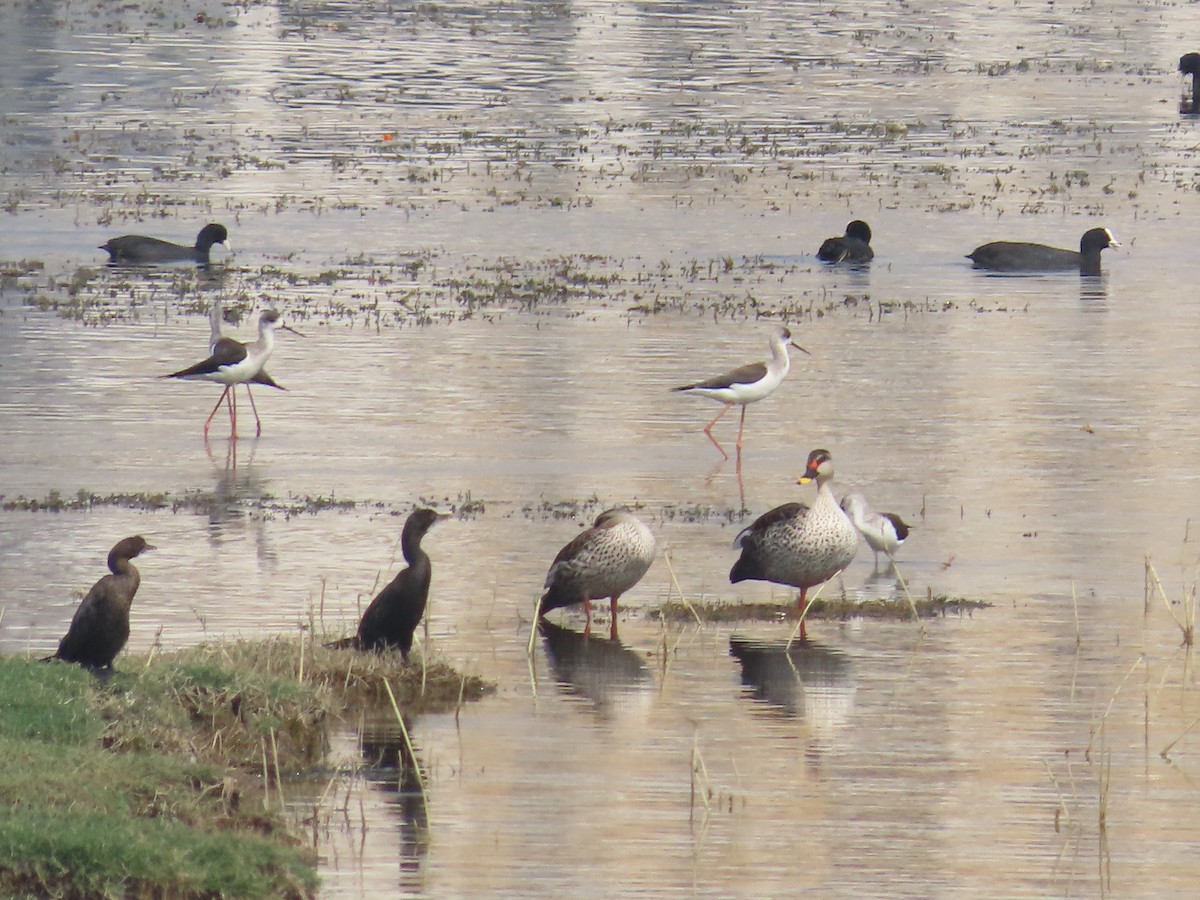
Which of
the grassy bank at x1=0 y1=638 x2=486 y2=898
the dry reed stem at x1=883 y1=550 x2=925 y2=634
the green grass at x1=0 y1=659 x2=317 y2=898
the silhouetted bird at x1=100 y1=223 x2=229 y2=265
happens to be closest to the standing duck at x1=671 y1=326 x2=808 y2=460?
the dry reed stem at x1=883 y1=550 x2=925 y2=634

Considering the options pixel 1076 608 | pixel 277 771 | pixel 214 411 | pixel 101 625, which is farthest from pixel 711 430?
pixel 277 771

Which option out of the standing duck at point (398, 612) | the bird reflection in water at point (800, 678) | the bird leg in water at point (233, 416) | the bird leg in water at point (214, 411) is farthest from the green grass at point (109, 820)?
the bird leg in water at point (214, 411)

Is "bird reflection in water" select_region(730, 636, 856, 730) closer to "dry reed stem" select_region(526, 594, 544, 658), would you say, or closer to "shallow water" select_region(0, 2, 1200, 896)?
"shallow water" select_region(0, 2, 1200, 896)

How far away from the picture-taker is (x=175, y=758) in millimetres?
9492

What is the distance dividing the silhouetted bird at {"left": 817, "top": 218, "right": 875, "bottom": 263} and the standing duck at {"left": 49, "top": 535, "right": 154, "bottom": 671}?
1944cm

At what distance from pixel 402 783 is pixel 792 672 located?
2786 millimetres

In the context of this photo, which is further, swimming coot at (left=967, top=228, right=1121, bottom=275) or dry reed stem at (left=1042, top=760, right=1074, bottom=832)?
swimming coot at (left=967, top=228, right=1121, bottom=275)

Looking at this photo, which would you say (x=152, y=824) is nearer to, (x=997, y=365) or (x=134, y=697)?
(x=134, y=697)

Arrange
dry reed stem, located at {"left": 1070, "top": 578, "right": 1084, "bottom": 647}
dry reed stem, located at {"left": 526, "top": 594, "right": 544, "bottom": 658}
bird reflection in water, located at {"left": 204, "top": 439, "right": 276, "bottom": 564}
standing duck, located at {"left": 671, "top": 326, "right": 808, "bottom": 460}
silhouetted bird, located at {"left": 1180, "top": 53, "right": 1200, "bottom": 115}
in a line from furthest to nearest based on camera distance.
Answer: silhouetted bird, located at {"left": 1180, "top": 53, "right": 1200, "bottom": 115}, standing duck, located at {"left": 671, "top": 326, "right": 808, "bottom": 460}, bird reflection in water, located at {"left": 204, "top": 439, "right": 276, "bottom": 564}, dry reed stem, located at {"left": 1070, "top": 578, "right": 1084, "bottom": 647}, dry reed stem, located at {"left": 526, "top": 594, "right": 544, "bottom": 658}

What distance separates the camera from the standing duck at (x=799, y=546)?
44.7ft

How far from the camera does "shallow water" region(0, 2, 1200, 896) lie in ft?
33.0

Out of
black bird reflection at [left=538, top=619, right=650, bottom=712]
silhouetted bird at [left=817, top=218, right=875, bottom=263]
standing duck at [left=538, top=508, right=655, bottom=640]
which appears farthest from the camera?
silhouetted bird at [left=817, top=218, right=875, bottom=263]

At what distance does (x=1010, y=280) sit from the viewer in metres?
28.9

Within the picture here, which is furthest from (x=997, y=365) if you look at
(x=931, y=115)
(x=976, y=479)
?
(x=931, y=115)
